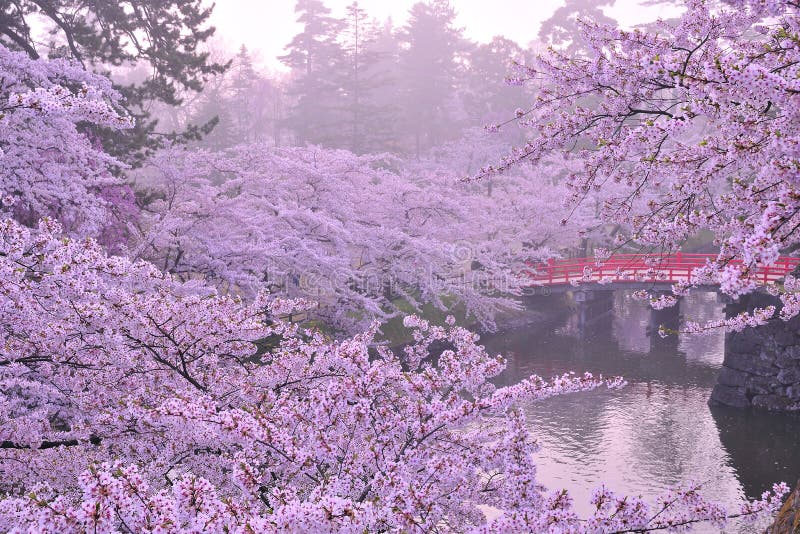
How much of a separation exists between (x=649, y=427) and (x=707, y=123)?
13.8 metres

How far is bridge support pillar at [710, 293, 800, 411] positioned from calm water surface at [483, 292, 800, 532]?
0.52 m

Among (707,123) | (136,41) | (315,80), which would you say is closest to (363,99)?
(315,80)

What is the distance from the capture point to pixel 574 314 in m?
32.5

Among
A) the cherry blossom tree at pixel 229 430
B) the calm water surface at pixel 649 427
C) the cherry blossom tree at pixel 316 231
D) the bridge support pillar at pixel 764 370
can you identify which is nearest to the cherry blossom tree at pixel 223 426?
the cherry blossom tree at pixel 229 430

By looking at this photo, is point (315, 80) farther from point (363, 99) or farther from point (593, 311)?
point (593, 311)

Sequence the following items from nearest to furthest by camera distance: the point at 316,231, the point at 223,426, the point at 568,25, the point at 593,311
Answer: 1. the point at 223,426
2. the point at 316,231
3. the point at 593,311
4. the point at 568,25

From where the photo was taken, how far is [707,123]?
5.26m

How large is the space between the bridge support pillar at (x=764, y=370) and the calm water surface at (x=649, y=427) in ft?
1.69

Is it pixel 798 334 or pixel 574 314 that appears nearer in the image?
pixel 798 334

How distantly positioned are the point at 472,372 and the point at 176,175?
13493 millimetres

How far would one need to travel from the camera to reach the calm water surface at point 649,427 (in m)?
14.3

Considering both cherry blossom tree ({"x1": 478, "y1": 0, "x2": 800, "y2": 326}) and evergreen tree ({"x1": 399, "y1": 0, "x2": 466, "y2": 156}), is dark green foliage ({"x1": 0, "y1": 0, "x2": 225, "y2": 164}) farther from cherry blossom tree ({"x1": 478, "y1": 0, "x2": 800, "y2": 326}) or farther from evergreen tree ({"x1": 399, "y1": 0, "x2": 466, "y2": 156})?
evergreen tree ({"x1": 399, "y1": 0, "x2": 466, "y2": 156})

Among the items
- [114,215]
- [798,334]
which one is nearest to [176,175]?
[114,215]

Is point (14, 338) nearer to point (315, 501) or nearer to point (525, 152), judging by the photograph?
point (315, 501)
